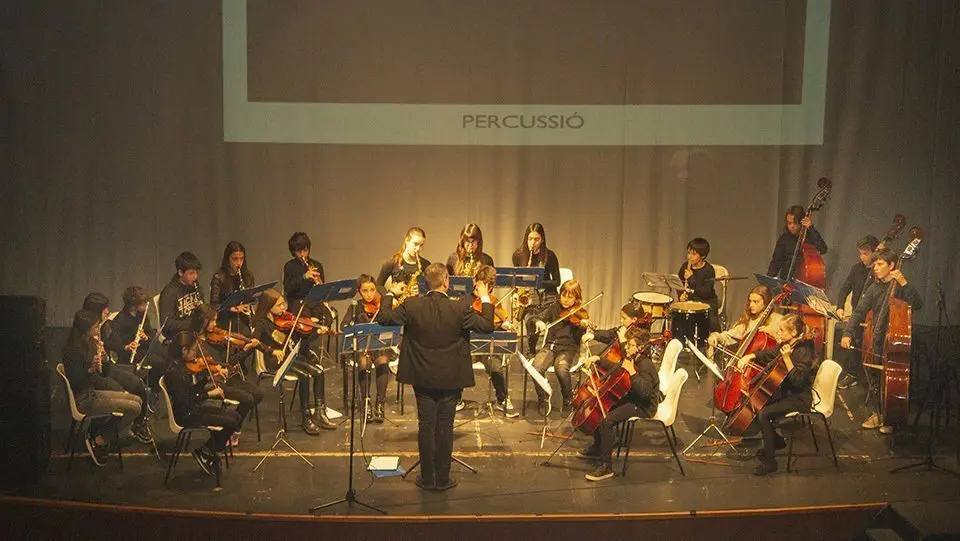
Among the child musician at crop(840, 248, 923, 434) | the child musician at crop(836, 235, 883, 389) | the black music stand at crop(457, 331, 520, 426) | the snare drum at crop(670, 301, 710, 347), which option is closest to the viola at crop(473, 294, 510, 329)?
the black music stand at crop(457, 331, 520, 426)

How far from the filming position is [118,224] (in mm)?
10602

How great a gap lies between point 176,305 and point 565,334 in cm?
302

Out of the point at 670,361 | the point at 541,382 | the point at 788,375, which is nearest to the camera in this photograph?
the point at 788,375

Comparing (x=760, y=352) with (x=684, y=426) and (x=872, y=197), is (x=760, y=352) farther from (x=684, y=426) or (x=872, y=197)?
(x=872, y=197)

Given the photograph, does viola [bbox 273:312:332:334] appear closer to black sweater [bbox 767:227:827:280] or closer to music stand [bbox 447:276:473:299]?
music stand [bbox 447:276:473:299]

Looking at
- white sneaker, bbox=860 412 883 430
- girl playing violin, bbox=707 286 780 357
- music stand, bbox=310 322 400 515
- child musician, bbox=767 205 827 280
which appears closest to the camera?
music stand, bbox=310 322 400 515

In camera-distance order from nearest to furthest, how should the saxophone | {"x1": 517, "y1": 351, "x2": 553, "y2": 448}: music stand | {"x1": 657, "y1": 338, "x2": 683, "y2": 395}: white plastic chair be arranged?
1. {"x1": 517, "y1": 351, "x2": 553, "y2": 448}: music stand
2. {"x1": 657, "y1": 338, "x2": 683, "y2": 395}: white plastic chair
3. the saxophone

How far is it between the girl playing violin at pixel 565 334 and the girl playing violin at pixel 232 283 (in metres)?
2.38

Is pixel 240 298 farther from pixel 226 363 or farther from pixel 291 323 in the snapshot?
pixel 291 323

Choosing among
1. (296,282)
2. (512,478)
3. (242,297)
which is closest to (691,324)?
(512,478)

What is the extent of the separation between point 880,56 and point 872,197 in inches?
56.6

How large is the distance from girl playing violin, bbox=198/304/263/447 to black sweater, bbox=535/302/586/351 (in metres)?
2.24

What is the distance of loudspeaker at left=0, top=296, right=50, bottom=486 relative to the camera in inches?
251

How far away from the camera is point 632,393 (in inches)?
265
